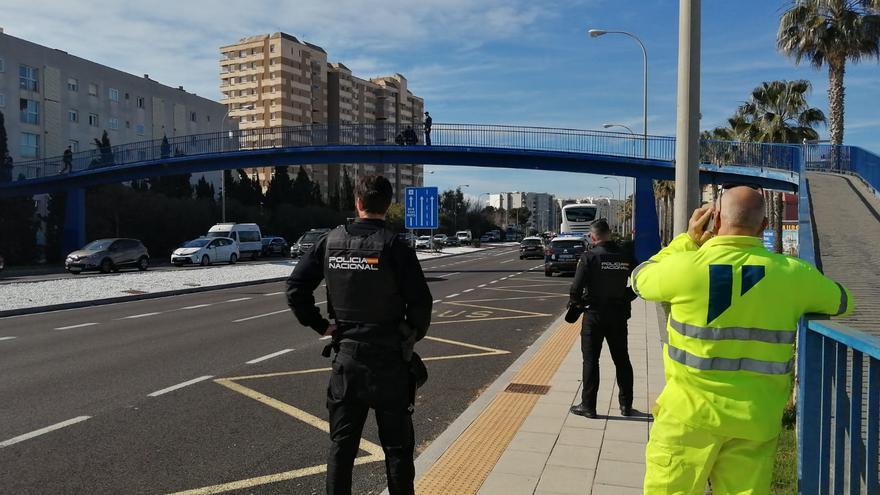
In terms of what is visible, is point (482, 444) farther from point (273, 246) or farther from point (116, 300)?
point (273, 246)

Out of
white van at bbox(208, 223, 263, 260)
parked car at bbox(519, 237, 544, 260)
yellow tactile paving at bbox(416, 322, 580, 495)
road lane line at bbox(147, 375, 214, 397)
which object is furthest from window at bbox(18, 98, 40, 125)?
yellow tactile paving at bbox(416, 322, 580, 495)

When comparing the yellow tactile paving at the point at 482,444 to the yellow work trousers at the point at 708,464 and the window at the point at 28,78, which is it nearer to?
the yellow work trousers at the point at 708,464

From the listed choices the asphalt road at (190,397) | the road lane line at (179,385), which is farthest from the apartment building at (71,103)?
the road lane line at (179,385)

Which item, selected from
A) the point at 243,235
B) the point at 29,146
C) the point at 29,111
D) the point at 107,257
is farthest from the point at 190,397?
the point at 29,111

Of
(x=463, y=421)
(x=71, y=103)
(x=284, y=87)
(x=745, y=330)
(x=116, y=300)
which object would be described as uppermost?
(x=284, y=87)

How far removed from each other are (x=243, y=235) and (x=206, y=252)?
22.2 ft

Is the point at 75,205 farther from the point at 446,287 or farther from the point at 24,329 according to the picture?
the point at 24,329

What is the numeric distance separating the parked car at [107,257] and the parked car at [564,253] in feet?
60.2

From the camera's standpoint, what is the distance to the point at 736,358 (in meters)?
2.67

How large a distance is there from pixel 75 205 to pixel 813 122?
40605mm

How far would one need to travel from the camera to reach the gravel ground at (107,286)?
1677 centimetres

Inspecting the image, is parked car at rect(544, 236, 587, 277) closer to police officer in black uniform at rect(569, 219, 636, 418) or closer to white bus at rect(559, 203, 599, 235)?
white bus at rect(559, 203, 599, 235)

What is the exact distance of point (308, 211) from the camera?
214 ft

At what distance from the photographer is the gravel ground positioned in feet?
55.0
